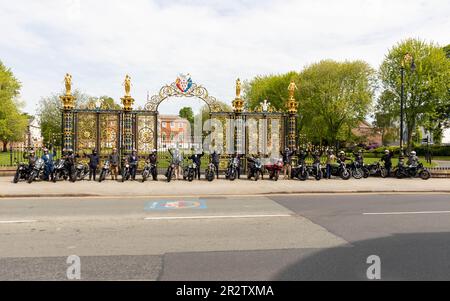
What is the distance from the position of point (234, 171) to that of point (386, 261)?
11.4 m

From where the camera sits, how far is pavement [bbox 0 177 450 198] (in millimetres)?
12172

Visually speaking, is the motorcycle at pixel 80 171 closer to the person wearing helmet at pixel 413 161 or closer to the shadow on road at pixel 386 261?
the shadow on road at pixel 386 261

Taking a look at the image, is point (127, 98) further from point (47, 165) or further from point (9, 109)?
point (9, 109)

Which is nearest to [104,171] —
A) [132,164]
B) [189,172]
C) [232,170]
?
[132,164]

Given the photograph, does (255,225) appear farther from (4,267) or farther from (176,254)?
(4,267)

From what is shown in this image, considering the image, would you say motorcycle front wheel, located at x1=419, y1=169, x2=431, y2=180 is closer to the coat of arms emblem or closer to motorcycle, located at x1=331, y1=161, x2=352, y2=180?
motorcycle, located at x1=331, y1=161, x2=352, y2=180

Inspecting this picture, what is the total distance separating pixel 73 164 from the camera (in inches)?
611

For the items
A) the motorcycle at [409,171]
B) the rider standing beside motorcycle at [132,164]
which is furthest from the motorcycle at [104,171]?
the motorcycle at [409,171]

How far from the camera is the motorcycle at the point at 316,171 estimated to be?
16.8 metres

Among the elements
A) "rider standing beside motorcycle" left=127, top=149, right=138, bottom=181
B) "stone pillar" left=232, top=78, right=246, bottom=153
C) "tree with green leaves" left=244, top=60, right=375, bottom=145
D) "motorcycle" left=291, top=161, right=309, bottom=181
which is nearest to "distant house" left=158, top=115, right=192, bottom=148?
"rider standing beside motorcycle" left=127, top=149, right=138, bottom=181

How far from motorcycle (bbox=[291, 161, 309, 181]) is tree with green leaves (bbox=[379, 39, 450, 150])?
75.4 feet

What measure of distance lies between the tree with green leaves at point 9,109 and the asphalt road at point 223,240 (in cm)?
3672

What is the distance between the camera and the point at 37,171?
15055 millimetres
